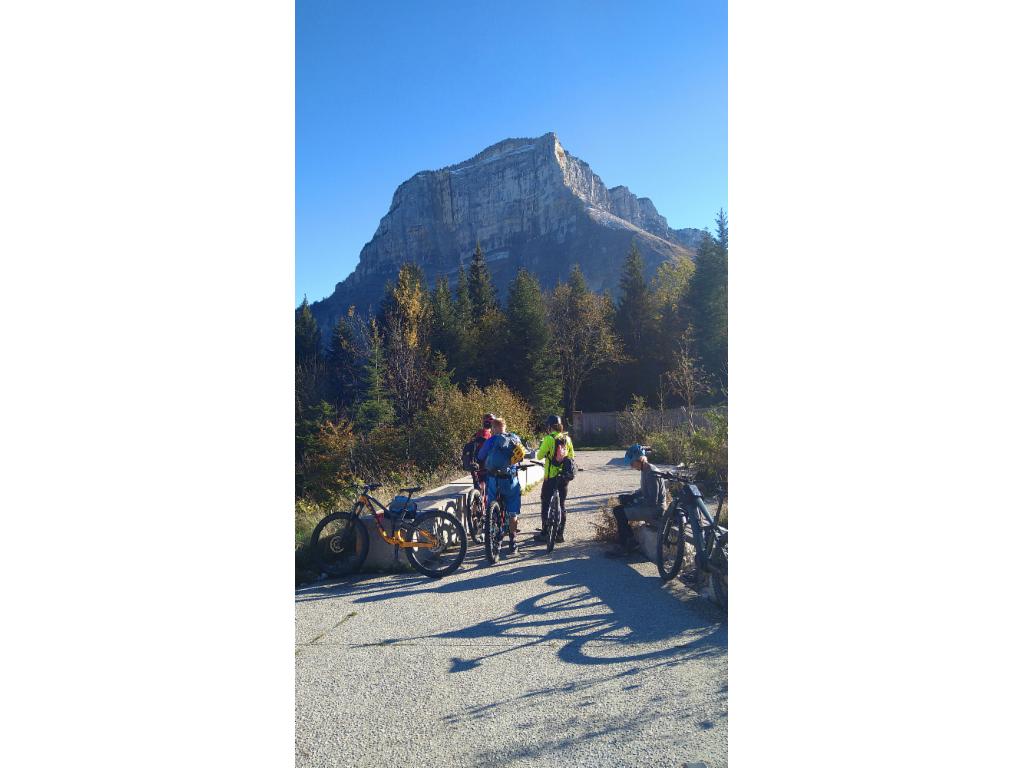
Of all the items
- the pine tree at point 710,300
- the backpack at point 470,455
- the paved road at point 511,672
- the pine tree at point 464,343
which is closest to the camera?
the paved road at point 511,672

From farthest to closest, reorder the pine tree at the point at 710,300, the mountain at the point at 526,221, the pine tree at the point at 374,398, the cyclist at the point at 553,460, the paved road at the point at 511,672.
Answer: the mountain at the point at 526,221, the pine tree at the point at 710,300, the pine tree at the point at 374,398, the cyclist at the point at 553,460, the paved road at the point at 511,672

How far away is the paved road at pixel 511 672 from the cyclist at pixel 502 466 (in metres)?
0.93

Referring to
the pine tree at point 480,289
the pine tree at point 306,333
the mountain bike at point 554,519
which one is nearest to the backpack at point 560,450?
the mountain bike at point 554,519

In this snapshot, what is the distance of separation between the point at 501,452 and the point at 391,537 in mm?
1298

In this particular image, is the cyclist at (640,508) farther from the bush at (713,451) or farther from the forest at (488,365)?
the forest at (488,365)

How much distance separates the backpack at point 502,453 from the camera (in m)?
5.57

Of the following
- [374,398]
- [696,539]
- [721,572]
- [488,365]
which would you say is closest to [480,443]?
[696,539]

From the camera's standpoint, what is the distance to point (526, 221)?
69.1 metres
